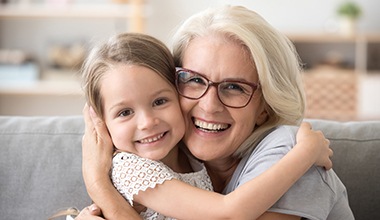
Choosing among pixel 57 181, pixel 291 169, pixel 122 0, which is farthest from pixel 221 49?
pixel 122 0

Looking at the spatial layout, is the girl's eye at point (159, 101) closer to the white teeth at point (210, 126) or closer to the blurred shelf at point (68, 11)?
the white teeth at point (210, 126)

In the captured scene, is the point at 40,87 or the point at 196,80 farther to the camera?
the point at 40,87

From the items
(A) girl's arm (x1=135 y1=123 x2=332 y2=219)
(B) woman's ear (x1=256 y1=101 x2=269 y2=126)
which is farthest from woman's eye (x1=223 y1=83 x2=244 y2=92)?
(A) girl's arm (x1=135 y1=123 x2=332 y2=219)

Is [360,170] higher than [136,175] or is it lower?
lower

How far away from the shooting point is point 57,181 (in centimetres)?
207

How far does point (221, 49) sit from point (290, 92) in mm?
218

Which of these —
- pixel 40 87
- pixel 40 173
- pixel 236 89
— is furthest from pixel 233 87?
pixel 40 87

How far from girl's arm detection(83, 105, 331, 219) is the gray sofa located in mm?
354

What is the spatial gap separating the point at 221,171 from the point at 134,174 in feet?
1.21

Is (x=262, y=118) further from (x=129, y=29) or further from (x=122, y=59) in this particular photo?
(x=129, y=29)

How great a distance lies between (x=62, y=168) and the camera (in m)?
2.08

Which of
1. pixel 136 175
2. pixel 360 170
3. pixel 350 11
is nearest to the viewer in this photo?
pixel 136 175

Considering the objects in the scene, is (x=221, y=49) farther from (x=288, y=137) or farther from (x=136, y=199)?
(x=136, y=199)

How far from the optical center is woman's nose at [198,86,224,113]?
1.73 m
